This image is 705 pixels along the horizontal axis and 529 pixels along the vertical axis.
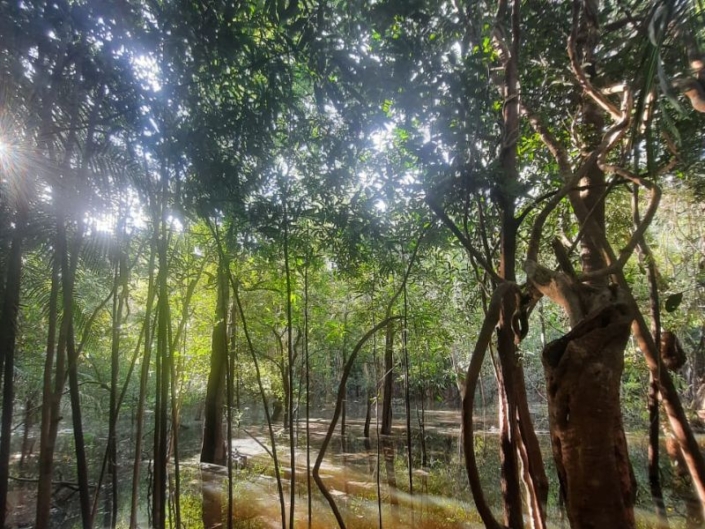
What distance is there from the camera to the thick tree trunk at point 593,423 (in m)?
1.53

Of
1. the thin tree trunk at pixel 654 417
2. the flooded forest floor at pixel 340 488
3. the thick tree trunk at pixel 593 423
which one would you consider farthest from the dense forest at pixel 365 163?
the flooded forest floor at pixel 340 488

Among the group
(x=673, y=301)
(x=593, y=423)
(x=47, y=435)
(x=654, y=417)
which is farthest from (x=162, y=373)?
(x=654, y=417)

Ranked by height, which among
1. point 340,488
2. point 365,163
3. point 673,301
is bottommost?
point 340,488

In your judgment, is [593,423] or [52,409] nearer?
[593,423]

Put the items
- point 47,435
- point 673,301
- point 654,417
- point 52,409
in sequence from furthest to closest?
point 654,417
point 52,409
point 47,435
point 673,301

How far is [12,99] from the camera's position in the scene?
8.43 ft

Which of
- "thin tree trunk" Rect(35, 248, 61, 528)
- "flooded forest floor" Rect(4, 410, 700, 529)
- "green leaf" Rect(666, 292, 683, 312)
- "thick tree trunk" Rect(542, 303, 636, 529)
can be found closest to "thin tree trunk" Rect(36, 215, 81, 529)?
"thin tree trunk" Rect(35, 248, 61, 528)

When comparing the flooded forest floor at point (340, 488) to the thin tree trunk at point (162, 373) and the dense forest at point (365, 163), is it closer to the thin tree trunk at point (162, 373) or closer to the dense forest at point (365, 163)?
the thin tree trunk at point (162, 373)

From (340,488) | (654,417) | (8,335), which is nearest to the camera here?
(8,335)

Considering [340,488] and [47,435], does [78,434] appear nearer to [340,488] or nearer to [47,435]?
[47,435]

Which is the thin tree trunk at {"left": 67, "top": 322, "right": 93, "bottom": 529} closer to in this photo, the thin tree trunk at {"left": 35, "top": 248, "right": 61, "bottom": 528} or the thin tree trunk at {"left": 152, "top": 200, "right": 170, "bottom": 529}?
the thin tree trunk at {"left": 35, "top": 248, "right": 61, "bottom": 528}

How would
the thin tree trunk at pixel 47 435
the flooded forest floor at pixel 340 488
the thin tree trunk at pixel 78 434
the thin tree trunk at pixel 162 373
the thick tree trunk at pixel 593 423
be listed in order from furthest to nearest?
the flooded forest floor at pixel 340 488 → the thin tree trunk at pixel 162 373 → the thin tree trunk at pixel 78 434 → the thin tree trunk at pixel 47 435 → the thick tree trunk at pixel 593 423

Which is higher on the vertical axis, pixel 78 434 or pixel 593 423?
pixel 593 423

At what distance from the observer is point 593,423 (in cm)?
157
